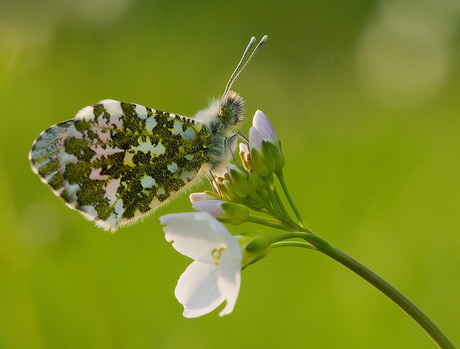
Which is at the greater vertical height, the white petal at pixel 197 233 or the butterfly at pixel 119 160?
the butterfly at pixel 119 160

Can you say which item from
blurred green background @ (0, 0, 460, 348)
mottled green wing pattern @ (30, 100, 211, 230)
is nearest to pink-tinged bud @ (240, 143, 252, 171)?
mottled green wing pattern @ (30, 100, 211, 230)

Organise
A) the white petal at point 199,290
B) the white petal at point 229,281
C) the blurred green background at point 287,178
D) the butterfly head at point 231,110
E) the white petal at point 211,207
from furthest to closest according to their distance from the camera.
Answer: the blurred green background at point 287,178 < the butterfly head at point 231,110 < the white petal at point 211,207 < the white petal at point 199,290 < the white petal at point 229,281

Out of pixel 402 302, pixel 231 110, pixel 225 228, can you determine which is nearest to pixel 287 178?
pixel 231 110

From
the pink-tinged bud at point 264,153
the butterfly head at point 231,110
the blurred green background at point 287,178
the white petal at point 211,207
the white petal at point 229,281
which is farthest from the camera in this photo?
the blurred green background at point 287,178

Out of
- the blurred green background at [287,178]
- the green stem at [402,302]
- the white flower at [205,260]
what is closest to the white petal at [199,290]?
the white flower at [205,260]

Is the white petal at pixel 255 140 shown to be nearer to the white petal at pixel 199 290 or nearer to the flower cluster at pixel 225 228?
the flower cluster at pixel 225 228

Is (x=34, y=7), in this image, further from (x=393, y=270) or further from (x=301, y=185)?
(x=393, y=270)

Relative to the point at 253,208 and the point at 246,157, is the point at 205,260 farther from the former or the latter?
the point at 246,157
